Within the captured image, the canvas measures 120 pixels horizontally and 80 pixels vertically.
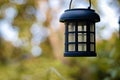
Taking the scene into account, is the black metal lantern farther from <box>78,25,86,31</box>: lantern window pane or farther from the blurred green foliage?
the blurred green foliage

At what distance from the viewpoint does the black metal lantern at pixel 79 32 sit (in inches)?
84.8

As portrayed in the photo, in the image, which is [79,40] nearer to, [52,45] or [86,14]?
[86,14]

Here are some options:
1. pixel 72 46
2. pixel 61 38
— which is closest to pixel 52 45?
pixel 61 38

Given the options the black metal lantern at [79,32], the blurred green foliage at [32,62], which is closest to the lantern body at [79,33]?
the black metal lantern at [79,32]

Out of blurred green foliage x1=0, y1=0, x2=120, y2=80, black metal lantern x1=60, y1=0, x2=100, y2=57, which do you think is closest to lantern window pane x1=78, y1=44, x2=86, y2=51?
black metal lantern x1=60, y1=0, x2=100, y2=57

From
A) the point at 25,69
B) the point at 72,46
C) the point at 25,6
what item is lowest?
the point at 25,69

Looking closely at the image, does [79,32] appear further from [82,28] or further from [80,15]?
[80,15]

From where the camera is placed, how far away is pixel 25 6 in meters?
8.23

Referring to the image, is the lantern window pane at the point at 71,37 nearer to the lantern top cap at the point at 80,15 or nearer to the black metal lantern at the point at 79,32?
the black metal lantern at the point at 79,32

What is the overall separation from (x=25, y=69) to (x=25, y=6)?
1.59 metres

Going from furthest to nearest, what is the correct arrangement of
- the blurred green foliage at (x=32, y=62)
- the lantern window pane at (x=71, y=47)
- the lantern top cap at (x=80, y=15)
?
1. the blurred green foliage at (x=32, y=62)
2. the lantern window pane at (x=71, y=47)
3. the lantern top cap at (x=80, y=15)

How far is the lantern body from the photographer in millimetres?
2154

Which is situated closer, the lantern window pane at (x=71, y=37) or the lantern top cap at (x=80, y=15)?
the lantern top cap at (x=80, y=15)

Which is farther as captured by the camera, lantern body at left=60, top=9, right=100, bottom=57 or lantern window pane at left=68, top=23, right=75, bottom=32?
lantern window pane at left=68, top=23, right=75, bottom=32
